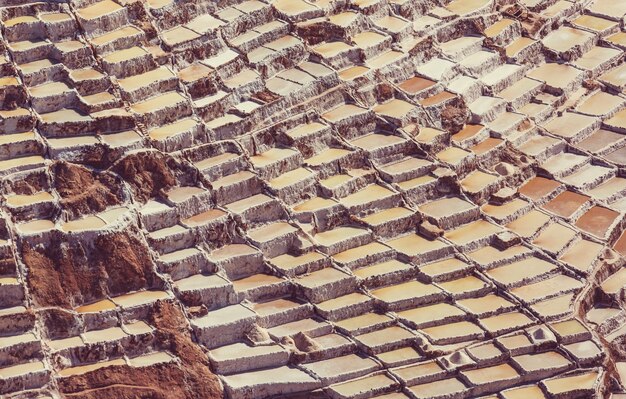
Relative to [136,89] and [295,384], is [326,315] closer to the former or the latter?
[295,384]

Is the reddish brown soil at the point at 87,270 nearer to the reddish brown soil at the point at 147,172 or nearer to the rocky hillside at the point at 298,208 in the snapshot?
the rocky hillside at the point at 298,208

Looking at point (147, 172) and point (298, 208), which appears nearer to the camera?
point (147, 172)

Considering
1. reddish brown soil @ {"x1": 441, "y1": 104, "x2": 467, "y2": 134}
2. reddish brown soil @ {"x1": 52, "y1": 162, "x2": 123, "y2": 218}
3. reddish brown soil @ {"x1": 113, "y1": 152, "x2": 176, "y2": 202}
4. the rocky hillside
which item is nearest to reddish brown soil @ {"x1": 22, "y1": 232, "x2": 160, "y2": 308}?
the rocky hillside

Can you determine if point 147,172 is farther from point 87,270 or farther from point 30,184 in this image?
point 87,270

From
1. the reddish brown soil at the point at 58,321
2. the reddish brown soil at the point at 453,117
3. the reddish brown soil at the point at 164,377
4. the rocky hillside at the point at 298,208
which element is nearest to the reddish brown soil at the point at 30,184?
the rocky hillside at the point at 298,208

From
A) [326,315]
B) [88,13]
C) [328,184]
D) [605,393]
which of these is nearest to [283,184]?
[328,184]

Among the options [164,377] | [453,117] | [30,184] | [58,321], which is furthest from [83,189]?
[453,117]

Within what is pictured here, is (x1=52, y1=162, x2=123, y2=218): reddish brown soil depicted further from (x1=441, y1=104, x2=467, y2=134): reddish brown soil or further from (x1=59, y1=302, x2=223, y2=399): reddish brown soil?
(x1=441, y1=104, x2=467, y2=134): reddish brown soil
